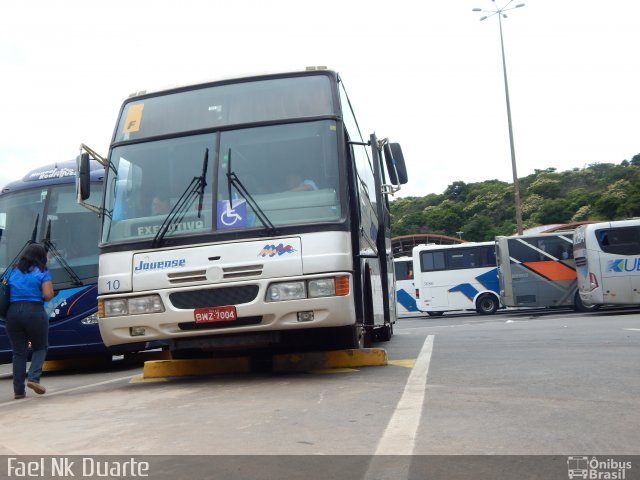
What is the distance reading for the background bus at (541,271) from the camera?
1161 inches

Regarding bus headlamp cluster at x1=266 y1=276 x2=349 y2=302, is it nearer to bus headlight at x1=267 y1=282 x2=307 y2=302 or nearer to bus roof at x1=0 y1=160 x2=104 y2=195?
bus headlight at x1=267 y1=282 x2=307 y2=302

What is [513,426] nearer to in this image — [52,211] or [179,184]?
[179,184]

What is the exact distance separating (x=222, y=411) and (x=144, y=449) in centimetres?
142

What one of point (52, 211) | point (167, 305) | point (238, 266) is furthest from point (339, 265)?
point (52, 211)

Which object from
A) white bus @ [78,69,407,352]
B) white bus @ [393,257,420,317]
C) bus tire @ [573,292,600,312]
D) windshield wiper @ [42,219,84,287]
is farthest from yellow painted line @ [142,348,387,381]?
white bus @ [393,257,420,317]

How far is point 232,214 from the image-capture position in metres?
8.02

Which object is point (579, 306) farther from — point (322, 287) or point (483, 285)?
point (322, 287)

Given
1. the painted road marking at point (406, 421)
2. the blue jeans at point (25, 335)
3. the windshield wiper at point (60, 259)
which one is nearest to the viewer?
the painted road marking at point (406, 421)

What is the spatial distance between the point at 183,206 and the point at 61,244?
15.0 ft

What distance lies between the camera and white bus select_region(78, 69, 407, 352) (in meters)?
7.77

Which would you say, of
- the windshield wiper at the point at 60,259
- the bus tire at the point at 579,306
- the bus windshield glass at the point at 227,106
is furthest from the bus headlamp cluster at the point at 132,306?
the bus tire at the point at 579,306

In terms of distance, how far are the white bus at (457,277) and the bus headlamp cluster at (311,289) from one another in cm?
2683

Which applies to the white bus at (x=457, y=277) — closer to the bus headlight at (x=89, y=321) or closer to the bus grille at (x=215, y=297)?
the bus headlight at (x=89, y=321)

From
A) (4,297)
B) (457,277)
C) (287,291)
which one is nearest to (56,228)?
(4,297)
